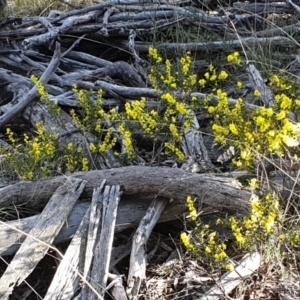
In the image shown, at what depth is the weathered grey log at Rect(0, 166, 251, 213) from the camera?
2.91 m

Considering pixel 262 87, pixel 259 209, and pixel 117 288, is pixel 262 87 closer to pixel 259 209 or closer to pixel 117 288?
pixel 259 209

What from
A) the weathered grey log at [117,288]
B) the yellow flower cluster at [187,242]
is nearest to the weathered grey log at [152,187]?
the yellow flower cluster at [187,242]

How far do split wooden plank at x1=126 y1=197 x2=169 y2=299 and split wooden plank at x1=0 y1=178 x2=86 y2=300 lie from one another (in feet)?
1.31

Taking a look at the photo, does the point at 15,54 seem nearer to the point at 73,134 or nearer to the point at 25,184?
the point at 73,134

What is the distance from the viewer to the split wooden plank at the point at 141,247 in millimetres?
2664

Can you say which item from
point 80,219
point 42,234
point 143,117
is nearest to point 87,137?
point 143,117

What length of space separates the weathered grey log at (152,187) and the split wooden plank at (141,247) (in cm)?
7

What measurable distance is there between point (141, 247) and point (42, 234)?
49 centimetres

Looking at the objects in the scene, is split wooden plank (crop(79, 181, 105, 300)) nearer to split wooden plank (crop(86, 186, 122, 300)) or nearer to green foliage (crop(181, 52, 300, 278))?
split wooden plank (crop(86, 186, 122, 300))

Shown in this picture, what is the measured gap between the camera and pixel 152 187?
3.05 m

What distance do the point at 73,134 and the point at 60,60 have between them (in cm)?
133

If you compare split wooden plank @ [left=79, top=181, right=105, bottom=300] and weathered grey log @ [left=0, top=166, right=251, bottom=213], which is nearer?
split wooden plank @ [left=79, top=181, right=105, bottom=300]

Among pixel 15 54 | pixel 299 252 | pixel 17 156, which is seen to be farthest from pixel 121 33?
pixel 299 252

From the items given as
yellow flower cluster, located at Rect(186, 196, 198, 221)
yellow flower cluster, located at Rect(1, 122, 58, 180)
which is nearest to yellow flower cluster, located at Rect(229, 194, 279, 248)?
yellow flower cluster, located at Rect(186, 196, 198, 221)
